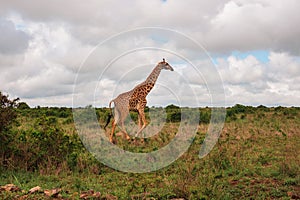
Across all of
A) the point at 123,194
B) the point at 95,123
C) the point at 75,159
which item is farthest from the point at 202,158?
Result: the point at 95,123

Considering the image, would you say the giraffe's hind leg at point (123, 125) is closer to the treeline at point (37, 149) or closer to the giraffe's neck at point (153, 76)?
the giraffe's neck at point (153, 76)

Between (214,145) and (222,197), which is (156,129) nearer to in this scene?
(214,145)

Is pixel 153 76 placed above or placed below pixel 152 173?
above

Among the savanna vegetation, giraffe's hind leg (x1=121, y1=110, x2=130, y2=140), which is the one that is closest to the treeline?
the savanna vegetation

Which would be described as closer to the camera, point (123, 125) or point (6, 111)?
point (6, 111)

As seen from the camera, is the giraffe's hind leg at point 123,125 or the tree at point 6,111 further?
the giraffe's hind leg at point 123,125

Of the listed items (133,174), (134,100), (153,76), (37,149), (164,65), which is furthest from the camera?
(134,100)

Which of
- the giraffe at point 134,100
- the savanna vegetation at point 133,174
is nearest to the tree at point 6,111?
the savanna vegetation at point 133,174

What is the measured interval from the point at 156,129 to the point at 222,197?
9.27m

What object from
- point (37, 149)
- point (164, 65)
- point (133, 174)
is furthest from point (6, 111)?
point (164, 65)

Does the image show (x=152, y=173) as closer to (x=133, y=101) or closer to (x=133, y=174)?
(x=133, y=174)

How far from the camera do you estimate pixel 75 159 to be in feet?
31.9

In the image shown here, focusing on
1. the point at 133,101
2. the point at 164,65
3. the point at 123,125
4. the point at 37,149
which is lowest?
the point at 37,149

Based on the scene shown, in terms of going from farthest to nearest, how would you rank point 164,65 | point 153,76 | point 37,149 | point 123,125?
point 123,125, point 153,76, point 164,65, point 37,149
